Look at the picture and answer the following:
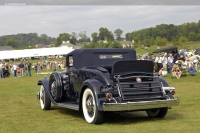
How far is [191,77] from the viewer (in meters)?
20.9

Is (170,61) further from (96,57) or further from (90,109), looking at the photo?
(90,109)

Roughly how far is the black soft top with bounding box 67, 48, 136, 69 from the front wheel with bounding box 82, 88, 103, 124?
1.19 meters

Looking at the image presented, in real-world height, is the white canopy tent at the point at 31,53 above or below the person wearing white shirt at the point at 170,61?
above

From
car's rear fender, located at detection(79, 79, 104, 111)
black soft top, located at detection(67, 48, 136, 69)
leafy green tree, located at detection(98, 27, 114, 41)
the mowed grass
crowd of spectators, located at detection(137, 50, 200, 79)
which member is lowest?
the mowed grass

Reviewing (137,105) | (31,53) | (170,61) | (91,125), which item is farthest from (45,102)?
(31,53)

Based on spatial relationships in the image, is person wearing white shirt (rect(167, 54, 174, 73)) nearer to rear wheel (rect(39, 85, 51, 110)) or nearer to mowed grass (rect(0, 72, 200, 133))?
mowed grass (rect(0, 72, 200, 133))

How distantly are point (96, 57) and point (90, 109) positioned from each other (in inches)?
67.4

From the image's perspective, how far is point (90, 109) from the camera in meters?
8.14

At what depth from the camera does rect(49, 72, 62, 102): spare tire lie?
9.58 meters

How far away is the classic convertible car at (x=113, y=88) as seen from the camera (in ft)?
25.2

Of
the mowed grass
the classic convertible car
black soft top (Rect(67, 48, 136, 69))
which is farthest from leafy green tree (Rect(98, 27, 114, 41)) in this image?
the classic convertible car

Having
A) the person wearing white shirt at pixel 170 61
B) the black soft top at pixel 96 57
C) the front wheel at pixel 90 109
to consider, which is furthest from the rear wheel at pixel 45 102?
the person wearing white shirt at pixel 170 61

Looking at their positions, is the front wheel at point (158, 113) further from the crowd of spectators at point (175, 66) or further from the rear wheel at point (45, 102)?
the crowd of spectators at point (175, 66)

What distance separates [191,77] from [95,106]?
1410cm
